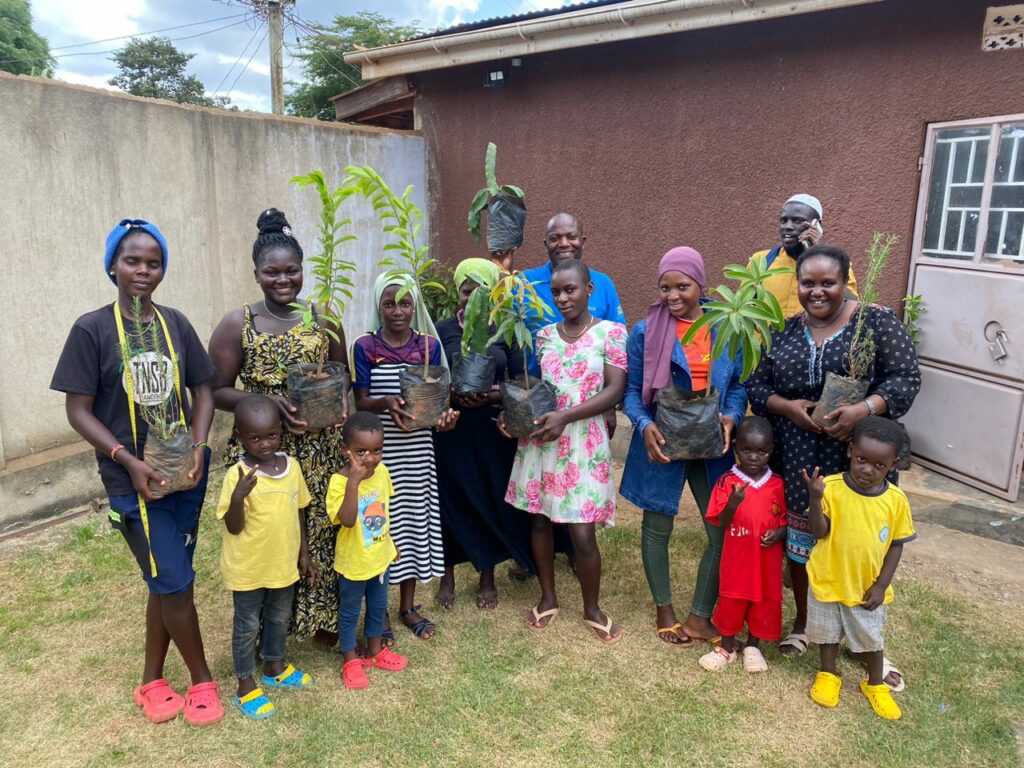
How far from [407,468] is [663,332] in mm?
1231

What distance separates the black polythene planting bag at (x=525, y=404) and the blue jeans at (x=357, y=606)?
81 centimetres

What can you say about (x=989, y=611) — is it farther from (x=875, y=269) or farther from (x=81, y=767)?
(x=81, y=767)

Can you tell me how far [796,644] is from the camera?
10.2ft

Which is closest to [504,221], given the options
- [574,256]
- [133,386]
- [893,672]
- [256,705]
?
[574,256]

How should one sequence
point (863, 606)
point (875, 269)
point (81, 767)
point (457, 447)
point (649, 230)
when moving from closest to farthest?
1. point (81, 767)
2. point (863, 606)
3. point (875, 269)
4. point (457, 447)
5. point (649, 230)

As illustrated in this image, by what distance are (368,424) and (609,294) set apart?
1360 millimetres

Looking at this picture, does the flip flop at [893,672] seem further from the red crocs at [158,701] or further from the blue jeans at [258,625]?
the red crocs at [158,701]

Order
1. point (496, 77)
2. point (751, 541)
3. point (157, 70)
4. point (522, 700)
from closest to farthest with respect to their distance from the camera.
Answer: point (522, 700)
point (751, 541)
point (496, 77)
point (157, 70)

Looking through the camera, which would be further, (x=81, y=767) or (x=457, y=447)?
(x=457, y=447)

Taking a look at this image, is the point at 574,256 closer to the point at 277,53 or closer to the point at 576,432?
the point at 576,432

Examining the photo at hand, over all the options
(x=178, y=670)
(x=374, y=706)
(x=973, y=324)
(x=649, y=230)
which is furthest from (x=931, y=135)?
(x=178, y=670)

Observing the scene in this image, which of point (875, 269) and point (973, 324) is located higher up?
point (875, 269)

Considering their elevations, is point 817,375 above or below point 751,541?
above

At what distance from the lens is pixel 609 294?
343 centimetres
